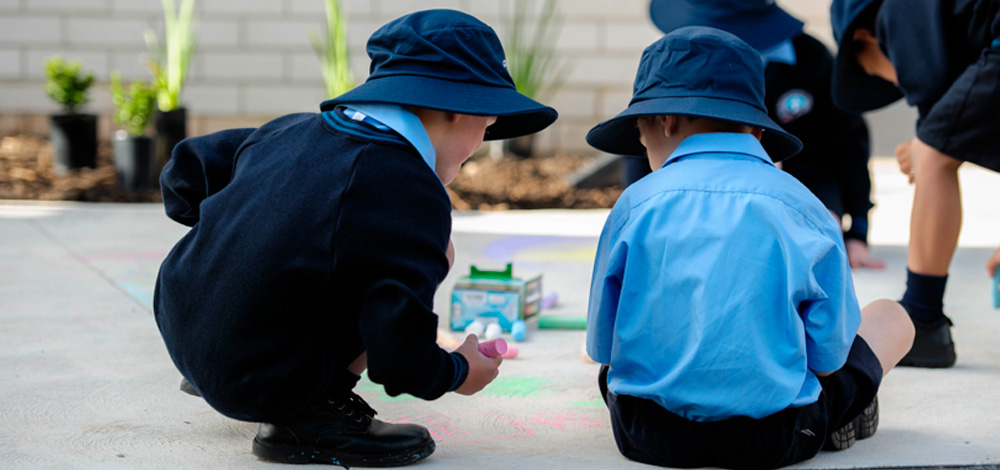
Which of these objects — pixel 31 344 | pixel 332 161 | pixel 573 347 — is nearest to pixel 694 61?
pixel 332 161

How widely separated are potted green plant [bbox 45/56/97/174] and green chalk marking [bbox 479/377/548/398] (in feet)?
16.4

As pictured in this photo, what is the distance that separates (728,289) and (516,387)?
0.87 metres

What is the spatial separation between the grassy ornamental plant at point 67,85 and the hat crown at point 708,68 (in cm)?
572

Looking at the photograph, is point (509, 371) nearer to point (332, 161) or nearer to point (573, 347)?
point (573, 347)

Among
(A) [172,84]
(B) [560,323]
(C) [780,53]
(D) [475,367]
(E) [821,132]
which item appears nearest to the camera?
(D) [475,367]

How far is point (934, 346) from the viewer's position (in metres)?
2.69

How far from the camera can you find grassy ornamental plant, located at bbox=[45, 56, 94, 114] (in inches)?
261

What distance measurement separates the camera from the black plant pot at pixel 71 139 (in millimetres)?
6500

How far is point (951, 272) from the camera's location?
400 centimetres

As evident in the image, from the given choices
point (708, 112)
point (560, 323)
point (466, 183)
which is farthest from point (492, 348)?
point (466, 183)

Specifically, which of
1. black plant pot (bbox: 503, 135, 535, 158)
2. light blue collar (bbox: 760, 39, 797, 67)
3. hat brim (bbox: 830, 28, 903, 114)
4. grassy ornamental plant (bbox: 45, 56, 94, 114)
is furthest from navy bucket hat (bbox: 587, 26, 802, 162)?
grassy ornamental plant (bbox: 45, 56, 94, 114)

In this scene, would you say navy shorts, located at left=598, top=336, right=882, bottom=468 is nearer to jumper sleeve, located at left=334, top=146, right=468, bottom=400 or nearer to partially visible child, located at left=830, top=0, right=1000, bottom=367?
jumper sleeve, located at left=334, top=146, right=468, bottom=400

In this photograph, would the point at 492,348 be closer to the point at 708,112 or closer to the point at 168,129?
the point at 708,112

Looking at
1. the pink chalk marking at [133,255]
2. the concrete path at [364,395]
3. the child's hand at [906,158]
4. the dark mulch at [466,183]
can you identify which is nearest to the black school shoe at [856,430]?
the concrete path at [364,395]
